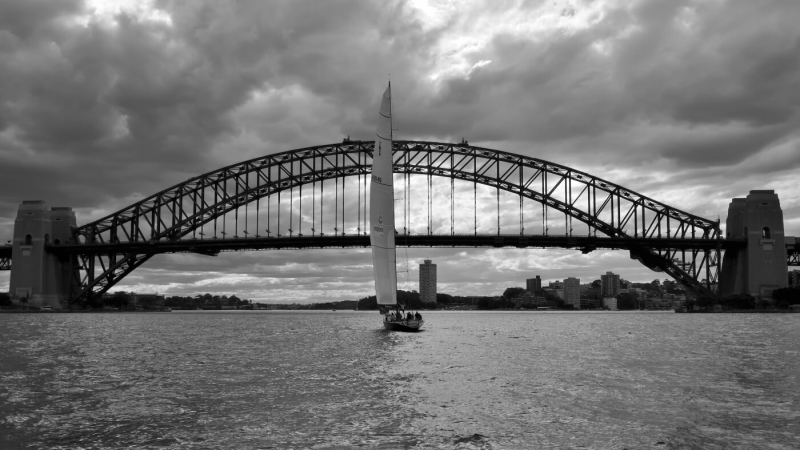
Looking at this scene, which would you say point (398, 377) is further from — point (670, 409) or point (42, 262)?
point (42, 262)

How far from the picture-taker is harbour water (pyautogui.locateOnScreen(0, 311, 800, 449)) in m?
17.2

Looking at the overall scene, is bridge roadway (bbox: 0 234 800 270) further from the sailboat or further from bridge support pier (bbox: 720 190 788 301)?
the sailboat

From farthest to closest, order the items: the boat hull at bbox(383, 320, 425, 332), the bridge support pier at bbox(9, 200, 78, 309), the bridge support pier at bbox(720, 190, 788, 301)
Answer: the bridge support pier at bbox(9, 200, 78, 309)
the bridge support pier at bbox(720, 190, 788, 301)
the boat hull at bbox(383, 320, 425, 332)

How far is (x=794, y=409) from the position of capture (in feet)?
67.6

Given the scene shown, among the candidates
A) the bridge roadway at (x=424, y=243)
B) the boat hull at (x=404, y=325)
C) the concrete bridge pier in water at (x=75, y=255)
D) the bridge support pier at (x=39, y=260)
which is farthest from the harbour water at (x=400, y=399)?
the bridge support pier at (x=39, y=260)

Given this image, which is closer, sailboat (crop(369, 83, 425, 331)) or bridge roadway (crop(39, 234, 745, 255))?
sailboat (crop(369, 83, 425, 331))

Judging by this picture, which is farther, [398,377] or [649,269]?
[649,269]

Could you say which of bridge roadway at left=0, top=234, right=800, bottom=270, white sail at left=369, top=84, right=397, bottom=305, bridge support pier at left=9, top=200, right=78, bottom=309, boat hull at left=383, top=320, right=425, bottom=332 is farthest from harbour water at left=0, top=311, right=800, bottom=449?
bridge support pier at left=9, top=200, right=78, bottom=309

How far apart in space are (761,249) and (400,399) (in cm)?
9084

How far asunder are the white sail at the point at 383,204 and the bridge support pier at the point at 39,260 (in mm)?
70620

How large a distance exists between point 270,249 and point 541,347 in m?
60.9

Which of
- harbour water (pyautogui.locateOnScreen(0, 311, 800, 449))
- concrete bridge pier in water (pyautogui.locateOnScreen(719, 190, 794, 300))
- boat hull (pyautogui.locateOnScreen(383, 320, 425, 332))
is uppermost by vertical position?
concrete bridge pier in water (pyautogui.locateOnScreen(719, 190, 794, 300))

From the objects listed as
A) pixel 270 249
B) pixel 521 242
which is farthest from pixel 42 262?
→ pixel 521 242

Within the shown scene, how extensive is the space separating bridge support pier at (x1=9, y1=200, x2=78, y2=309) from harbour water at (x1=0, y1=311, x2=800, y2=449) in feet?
240
